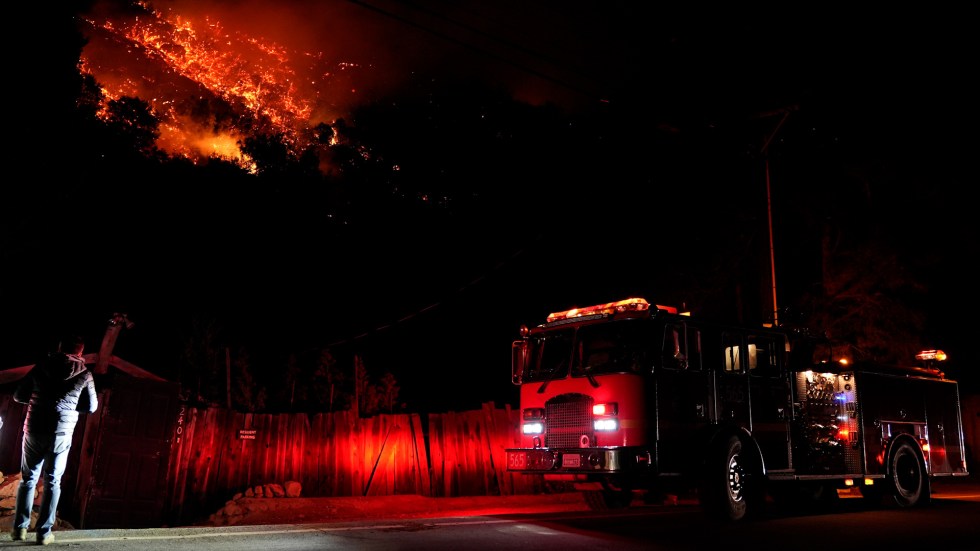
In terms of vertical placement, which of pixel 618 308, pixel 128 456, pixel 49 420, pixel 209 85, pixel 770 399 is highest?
pixel 209 85

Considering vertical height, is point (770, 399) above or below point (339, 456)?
above

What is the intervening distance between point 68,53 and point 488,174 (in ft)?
50.4

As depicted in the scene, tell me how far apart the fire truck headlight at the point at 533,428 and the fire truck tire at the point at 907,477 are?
269 inches

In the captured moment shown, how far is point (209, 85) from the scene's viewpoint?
32.1 m

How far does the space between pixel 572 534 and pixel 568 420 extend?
7.48 feet

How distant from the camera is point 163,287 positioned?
25.3 meters

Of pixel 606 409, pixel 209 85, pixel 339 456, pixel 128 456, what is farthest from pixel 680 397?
pixel 209 85

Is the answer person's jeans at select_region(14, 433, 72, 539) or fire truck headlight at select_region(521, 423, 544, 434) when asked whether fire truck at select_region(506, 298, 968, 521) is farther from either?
person's jeans at select_region(14, 433, 72, 539)

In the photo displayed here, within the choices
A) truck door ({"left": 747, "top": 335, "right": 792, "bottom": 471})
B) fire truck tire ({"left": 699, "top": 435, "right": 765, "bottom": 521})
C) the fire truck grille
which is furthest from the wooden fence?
fire truck tire ({"left": 699, "top": 435, "right": 765, "bottom": 521})

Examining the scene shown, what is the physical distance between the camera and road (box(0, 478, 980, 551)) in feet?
25.3

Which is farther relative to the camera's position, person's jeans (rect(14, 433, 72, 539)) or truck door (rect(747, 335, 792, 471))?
truck door (rect(747, 335, 792, 471))

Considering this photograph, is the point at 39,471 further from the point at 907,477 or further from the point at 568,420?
the point at 907,477

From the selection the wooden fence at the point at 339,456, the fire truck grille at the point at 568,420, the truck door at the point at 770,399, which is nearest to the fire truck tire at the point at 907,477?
the truck door at the point at 770,399

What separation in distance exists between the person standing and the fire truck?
606cm
